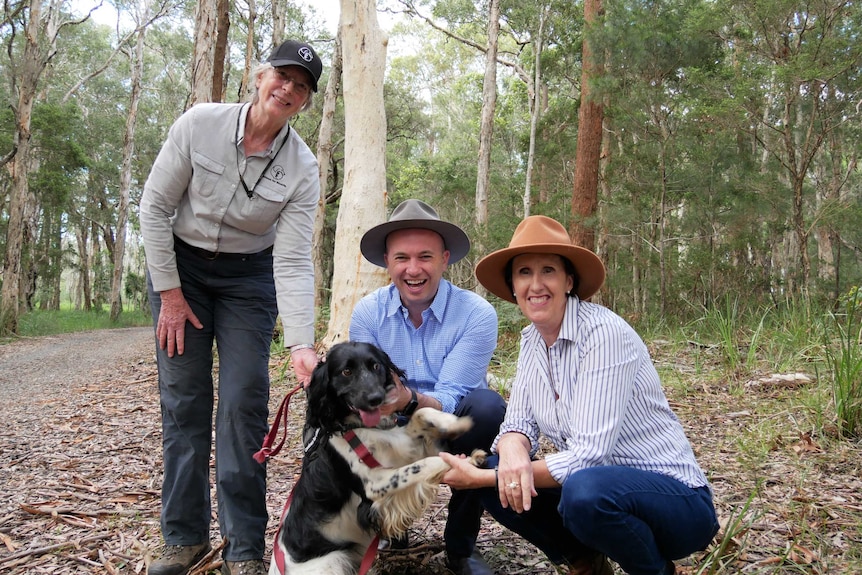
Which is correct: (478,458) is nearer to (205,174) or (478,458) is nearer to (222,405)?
(222,405)

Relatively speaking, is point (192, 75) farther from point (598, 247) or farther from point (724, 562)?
point (724, 562)

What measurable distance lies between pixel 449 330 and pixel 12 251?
55.6ft

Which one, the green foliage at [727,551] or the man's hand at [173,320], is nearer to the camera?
the green foliage at [727,551]

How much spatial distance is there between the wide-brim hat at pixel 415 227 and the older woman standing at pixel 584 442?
51cm

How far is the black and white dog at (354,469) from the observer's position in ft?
8.46

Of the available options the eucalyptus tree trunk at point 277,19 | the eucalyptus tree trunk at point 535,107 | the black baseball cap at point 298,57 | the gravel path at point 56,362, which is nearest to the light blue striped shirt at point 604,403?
the black baseball cap at point 298,57

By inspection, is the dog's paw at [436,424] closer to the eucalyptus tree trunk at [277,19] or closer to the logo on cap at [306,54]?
the logo on cap at [306,54]

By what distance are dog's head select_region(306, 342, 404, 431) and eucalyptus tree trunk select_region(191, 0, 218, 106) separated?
352 inches

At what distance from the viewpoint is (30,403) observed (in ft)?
25.2

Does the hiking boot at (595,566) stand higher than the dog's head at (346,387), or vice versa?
the dog's head at (346,387)

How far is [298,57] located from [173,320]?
138 cm

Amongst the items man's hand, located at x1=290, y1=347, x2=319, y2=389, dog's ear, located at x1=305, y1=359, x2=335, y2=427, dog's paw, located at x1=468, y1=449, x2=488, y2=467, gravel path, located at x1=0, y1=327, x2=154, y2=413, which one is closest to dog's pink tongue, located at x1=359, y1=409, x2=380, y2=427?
dog's ear, located at x1=305, y1=359, x2=335, y2=427

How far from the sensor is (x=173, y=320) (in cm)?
290

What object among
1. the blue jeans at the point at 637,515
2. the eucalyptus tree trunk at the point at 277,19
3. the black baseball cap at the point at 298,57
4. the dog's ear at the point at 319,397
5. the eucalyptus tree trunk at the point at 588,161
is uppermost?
the eucalyptus tree trunk at the point at 277,19
